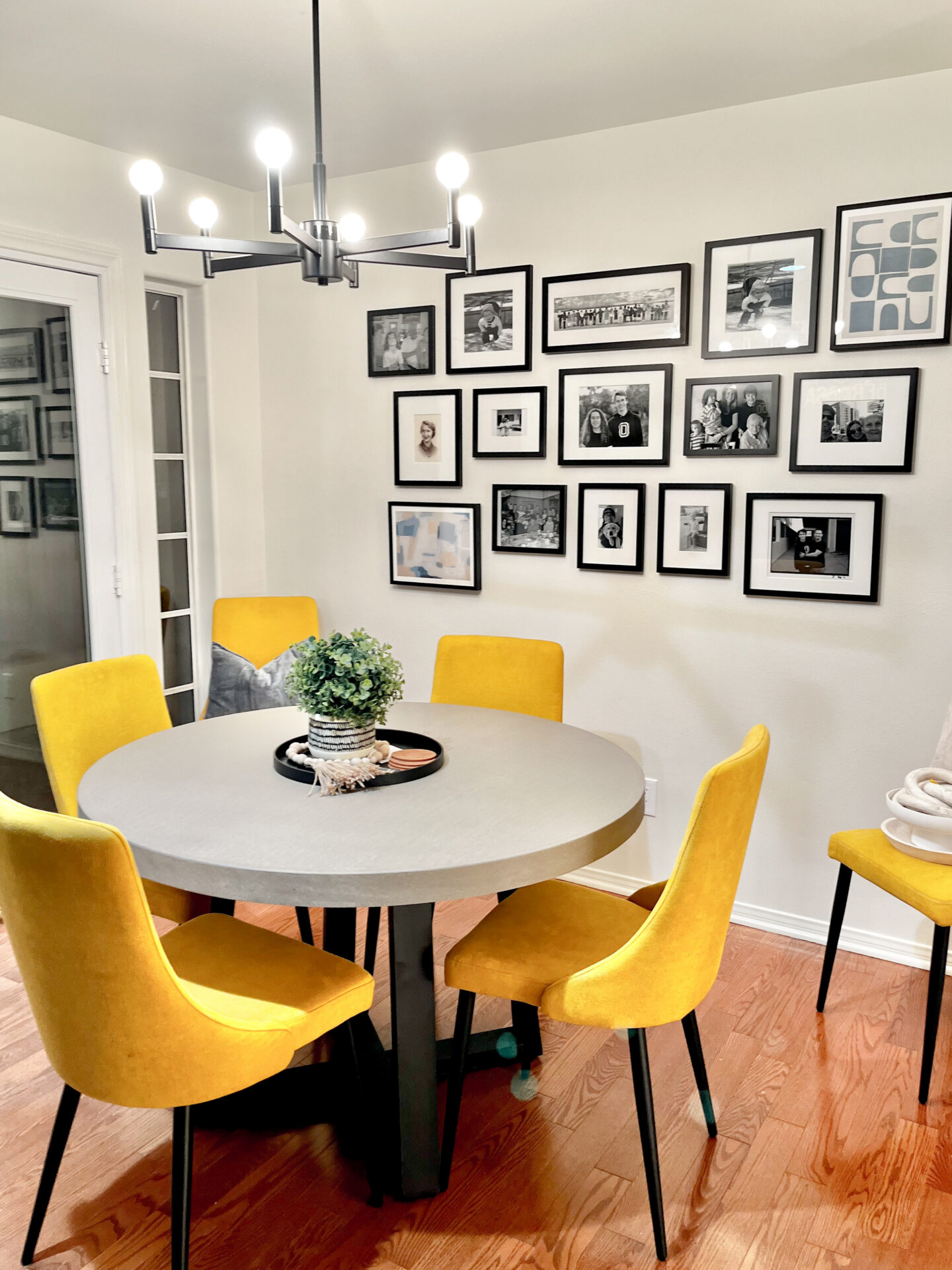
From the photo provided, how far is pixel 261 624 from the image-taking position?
147 inches

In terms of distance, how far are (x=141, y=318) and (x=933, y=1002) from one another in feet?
10.7

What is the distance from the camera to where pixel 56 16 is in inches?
92.1

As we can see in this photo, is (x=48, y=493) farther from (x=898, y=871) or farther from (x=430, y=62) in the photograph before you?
(x=898, y=871)

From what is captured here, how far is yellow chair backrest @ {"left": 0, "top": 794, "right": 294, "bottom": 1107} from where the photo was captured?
140 centimetres

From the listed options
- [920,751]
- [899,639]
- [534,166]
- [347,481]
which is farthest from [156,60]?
[920,751]

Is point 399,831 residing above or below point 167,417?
below

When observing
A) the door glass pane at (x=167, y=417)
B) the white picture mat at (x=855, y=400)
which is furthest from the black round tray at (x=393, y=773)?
the door glass pane at (x=167, y=417)

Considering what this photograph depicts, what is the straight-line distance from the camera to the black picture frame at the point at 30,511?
3.16 m

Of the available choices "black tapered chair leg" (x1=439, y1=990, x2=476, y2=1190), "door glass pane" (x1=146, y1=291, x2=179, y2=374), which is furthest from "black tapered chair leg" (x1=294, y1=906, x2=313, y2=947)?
"door glass pane" (x1=146, y1=291, x2=179, y2=374)

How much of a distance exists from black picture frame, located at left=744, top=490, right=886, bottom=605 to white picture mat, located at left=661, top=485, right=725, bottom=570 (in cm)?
9

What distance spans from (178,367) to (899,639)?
110 inches

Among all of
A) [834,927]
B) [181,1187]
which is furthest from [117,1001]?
[834,927]

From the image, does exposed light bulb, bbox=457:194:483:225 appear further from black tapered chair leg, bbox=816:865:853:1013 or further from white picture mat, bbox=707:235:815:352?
black tapered chair leg, bbox=816:865:853:1013

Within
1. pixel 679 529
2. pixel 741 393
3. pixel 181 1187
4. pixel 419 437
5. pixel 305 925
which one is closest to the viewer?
pixel 181 1187
